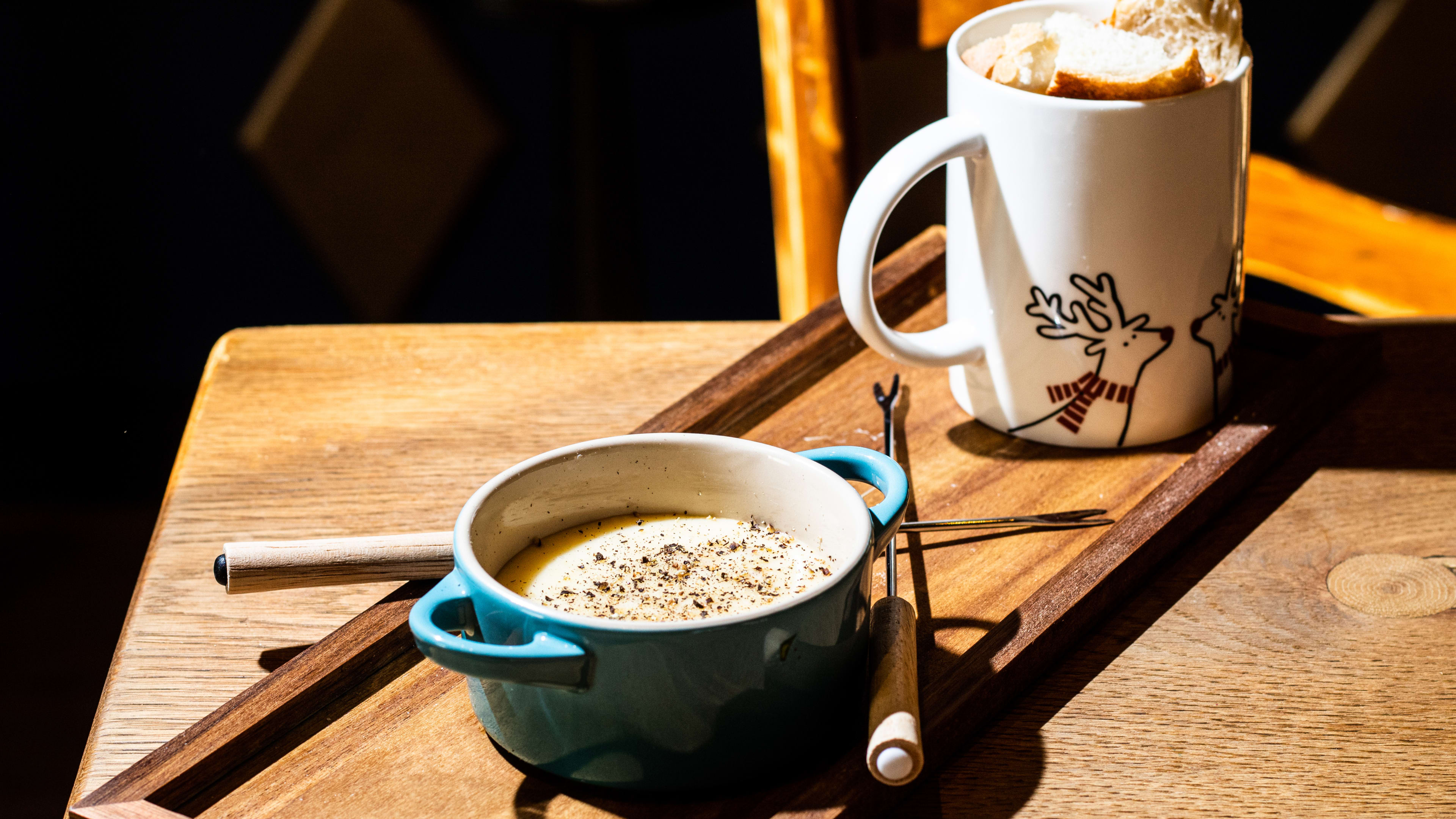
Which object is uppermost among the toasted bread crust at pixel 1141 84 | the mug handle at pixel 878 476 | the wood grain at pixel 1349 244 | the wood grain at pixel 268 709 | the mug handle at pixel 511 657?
the toasted bread crust at pixel 1141 84

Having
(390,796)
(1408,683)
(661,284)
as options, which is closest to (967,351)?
(1408,683)

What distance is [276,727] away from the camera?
48cm

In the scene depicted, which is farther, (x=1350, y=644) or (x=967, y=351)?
(x=967, y=351)

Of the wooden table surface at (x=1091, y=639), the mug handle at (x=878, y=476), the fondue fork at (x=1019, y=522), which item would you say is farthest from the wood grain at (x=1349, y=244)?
the mug handle at (x=878, y=476)

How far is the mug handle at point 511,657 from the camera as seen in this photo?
40 centimetres

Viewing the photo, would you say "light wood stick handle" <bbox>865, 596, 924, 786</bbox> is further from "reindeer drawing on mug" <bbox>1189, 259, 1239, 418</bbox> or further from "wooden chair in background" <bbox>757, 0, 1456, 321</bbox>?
"wooden chair in background" <bbox>757, 0, 1456, 321</bbox>

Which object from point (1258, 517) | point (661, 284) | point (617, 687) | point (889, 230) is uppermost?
point (617, 687)

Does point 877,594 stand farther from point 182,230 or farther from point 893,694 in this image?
point 182,230

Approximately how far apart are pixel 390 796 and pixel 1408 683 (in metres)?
0.39

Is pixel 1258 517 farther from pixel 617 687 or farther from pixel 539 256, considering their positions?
pixel 539 256

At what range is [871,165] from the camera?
1.25 metres

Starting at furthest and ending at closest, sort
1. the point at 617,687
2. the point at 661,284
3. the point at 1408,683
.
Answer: the point at 661,284 < the point at 1408,683 < the point at 617,687

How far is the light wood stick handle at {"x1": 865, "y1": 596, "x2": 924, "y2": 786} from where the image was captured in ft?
1.34

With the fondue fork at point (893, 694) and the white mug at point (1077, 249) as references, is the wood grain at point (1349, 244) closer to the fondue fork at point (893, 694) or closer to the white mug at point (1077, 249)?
the white mug at point (1077, 249)
